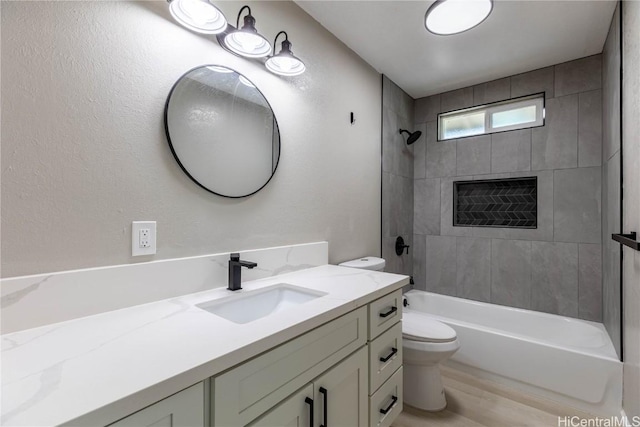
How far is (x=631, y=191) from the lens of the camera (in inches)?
55.9

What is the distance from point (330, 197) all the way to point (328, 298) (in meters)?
0.94

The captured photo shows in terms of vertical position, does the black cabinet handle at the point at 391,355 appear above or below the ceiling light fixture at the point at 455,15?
below

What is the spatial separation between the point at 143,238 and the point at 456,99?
3.02 m

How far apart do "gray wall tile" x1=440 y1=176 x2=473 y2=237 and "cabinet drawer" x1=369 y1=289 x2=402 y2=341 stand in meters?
1.74

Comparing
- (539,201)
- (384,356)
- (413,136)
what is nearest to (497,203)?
(539,201)

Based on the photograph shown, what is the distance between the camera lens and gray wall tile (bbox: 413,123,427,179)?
310 centimetres

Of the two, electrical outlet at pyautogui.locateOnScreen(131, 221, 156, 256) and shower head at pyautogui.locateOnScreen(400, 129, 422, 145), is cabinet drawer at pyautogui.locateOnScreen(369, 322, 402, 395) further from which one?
shower head at pyautogui.locateOnScreen(400, 129, 422, 145)

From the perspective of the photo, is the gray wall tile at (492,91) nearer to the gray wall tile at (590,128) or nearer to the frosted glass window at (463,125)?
the frosted glass window at (463,125)

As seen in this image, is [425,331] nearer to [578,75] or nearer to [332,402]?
[332,402]

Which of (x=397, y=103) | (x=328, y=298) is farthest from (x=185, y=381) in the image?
(x=397, y=103)

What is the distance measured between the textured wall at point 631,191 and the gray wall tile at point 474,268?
3.59 ft

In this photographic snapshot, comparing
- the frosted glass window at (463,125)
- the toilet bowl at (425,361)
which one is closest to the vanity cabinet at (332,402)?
the toilet bowl at (425,361)

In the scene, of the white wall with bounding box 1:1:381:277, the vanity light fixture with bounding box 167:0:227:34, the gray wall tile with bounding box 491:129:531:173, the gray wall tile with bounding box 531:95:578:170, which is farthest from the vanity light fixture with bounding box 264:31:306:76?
the gray wall tile with bounding box 531:95:578:170

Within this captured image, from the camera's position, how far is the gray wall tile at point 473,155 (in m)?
2.73
